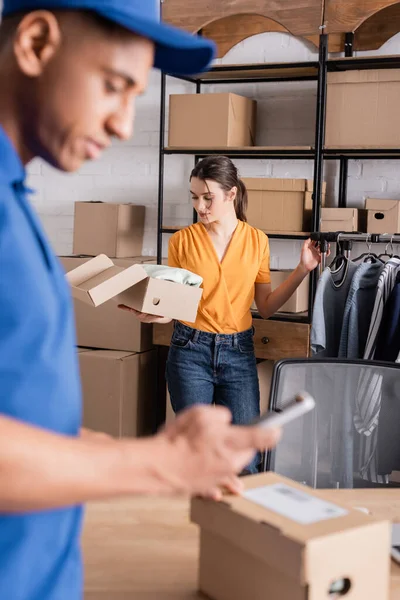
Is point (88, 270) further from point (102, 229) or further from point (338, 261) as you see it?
point (102, 229)

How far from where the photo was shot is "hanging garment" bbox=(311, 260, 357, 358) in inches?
110

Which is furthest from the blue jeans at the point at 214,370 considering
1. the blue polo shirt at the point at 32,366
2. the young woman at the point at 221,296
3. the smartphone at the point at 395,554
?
the blue polo shirt at the point at 32,366

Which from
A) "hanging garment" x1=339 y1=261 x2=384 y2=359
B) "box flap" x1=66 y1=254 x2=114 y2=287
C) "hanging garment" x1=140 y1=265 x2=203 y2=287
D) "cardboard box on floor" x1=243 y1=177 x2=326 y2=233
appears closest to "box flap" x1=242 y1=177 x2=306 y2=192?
"cardboard box on floor" x1=243 y1=177 x2=326 y2=233

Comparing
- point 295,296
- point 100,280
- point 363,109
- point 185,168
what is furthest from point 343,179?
point 100,280

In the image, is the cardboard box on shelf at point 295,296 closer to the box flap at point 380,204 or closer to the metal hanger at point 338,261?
the box flap at point 380,204

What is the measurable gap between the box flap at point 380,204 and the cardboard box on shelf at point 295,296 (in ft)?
1.48

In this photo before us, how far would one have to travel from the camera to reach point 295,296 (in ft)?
11.5

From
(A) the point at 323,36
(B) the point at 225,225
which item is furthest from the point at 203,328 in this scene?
(A) the point at 323,36

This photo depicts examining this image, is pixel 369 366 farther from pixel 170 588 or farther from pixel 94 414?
pixel 94 414

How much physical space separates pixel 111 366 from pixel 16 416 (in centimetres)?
307

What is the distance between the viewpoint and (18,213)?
0.69m

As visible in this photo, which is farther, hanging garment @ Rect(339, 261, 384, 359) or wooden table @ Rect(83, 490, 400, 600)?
hanging garment @ Rect(339, 261, 384, 359)

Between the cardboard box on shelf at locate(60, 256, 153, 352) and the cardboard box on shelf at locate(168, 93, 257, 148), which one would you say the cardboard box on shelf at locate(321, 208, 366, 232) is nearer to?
the cardboard box on shelf at locate(168, 93, 257, 148)

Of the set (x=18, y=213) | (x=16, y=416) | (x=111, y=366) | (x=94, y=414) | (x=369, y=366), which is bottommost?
(x=94, y=414)
